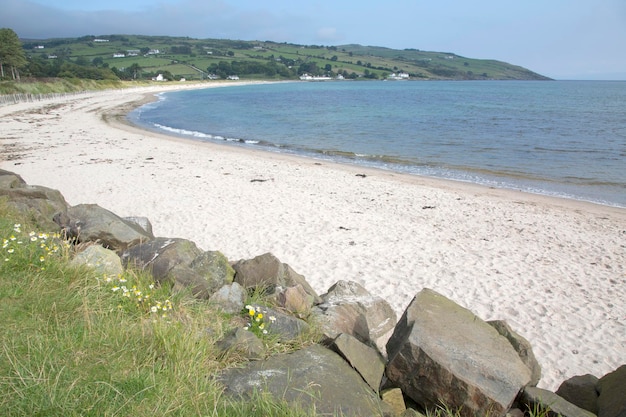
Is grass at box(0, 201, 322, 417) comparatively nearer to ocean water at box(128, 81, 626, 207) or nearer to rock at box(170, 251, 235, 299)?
rock at box(170, 251, 235, 299)

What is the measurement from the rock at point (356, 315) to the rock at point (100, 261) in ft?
7.41

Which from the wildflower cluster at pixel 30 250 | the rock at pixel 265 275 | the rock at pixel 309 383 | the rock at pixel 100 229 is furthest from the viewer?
the rock at pixel 100 229

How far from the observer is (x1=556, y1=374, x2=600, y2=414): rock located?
12.6 ft

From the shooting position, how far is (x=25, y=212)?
6969 millimetres

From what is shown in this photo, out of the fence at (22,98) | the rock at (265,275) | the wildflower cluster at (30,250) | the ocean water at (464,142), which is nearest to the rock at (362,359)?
the rock at (265,275)

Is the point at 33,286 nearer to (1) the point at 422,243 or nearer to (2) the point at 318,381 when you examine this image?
(2) the point at 318,381

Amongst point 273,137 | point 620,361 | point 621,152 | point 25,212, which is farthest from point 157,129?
point 620,361

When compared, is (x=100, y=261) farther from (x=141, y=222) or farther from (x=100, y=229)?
(x=141, y=222)

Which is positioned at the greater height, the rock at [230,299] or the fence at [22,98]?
the rock at [230,299]

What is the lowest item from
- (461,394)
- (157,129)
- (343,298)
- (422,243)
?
(157,129)

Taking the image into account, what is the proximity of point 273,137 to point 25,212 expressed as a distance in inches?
971

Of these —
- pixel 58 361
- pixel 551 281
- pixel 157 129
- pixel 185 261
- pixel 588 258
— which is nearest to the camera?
pixel 58 361

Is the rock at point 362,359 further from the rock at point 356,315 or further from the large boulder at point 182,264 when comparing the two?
the large boulder at point 182,264

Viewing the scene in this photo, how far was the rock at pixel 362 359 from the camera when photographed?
3660 mm
